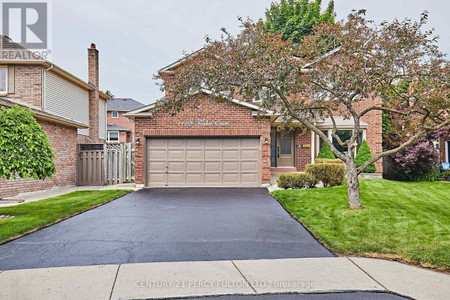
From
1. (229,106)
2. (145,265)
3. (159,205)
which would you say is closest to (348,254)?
(145,265)

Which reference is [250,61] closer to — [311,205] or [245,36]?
[245,36]

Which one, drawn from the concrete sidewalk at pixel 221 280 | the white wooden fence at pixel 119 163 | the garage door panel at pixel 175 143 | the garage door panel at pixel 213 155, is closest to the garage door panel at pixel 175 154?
the garage door panel at pixel 175 143

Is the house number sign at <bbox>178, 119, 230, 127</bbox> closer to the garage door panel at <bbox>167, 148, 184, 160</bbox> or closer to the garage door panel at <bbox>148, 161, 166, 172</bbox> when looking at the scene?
the garage door panel at <bbox>167, 148, 184, 160</bbox>

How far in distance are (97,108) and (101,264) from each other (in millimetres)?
17721

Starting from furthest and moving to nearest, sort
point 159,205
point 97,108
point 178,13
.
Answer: point 97,108, point 178,13, point 159,205

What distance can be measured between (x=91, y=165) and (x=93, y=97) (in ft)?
21.6

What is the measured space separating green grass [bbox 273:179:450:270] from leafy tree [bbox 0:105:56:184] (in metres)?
6.68

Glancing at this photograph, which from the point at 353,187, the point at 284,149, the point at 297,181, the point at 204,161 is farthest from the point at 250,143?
the point at 353,187

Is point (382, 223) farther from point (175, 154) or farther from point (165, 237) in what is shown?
point (175, 154)

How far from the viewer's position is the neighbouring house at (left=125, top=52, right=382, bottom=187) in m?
13.8

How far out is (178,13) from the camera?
55.2ft

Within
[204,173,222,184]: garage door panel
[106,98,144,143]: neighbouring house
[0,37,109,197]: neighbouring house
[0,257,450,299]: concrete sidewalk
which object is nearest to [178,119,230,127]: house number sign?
[204,173,222,184]: garage door panel

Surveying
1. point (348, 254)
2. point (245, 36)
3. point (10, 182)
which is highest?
point (245, 36)

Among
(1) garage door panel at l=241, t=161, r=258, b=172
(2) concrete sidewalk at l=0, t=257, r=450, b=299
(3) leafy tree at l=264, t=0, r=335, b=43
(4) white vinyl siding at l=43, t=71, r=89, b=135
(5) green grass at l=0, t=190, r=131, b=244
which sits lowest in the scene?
(2) concrete sidewalk at l=0, t=257, r=450, b=299
